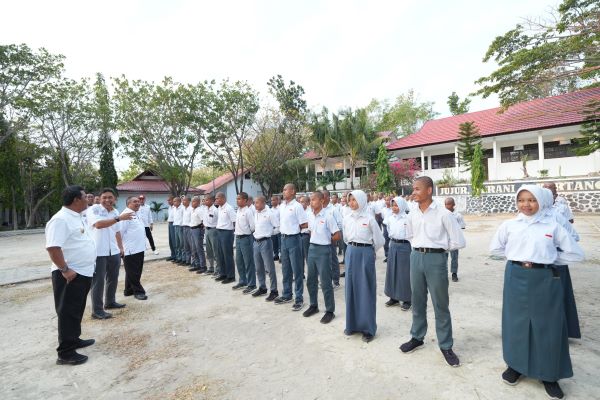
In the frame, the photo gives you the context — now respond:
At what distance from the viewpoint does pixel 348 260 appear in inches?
165

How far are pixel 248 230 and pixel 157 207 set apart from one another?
89.9ft

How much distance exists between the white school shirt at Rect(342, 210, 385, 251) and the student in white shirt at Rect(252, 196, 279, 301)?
6.46ft

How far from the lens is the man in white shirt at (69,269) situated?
362 cm

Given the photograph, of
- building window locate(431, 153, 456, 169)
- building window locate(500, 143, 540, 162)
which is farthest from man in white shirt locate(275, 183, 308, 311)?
building window locate(431, 153, 456, 169)

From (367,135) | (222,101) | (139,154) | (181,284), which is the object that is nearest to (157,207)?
(139,154)

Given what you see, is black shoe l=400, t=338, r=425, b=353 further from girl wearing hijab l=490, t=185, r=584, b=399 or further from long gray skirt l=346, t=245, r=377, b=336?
girl wearing hijab l=490, t=185, r=584, b=399

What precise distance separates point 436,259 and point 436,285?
0.25 m

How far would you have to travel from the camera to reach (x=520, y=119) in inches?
821

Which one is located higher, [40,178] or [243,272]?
[40,178]

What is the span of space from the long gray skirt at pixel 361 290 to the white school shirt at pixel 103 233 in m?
3.71

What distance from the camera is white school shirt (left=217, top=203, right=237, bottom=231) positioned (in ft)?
23.2

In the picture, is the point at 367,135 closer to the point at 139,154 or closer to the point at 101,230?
the point at 139,154

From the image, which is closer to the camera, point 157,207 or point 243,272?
point 243,272

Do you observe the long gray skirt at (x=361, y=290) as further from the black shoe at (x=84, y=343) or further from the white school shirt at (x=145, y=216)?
the white school shirt at (x=145, y=216)
